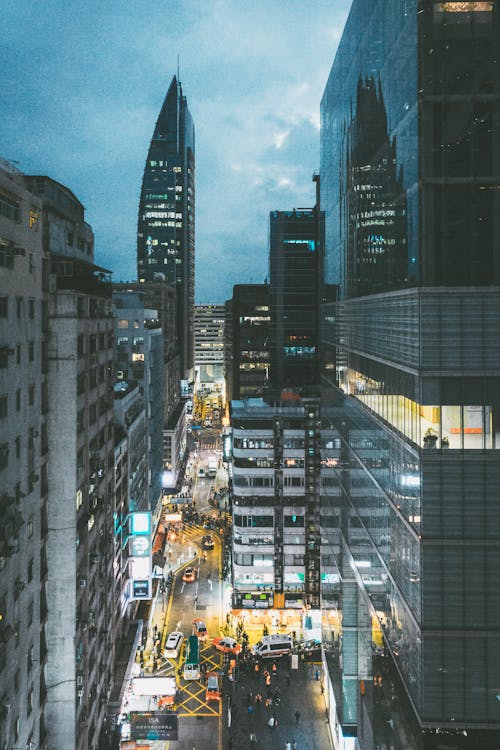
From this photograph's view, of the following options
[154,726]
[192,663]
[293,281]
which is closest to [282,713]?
[192,663]

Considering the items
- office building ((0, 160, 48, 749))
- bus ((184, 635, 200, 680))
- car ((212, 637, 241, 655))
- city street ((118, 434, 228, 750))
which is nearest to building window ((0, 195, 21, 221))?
office building ((0, 160, 48, 749))

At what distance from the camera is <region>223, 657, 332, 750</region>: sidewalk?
41094 millimetres

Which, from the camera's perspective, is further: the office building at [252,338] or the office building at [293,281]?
the office building at [252,338]

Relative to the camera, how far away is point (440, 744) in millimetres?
21250

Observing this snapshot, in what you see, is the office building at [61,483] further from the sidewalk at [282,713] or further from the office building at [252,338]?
the office building at [252,338]

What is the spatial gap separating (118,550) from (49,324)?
2437cm

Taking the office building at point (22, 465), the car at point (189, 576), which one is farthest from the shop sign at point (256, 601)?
the office building at point (22, 465)

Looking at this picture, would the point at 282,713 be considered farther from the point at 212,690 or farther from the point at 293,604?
the point at 293,604

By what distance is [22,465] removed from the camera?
28.1 m

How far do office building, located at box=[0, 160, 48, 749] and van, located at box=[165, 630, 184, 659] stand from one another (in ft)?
71.0

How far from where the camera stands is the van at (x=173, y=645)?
52.1 meters

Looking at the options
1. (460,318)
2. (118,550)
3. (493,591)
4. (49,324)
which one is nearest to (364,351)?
(460,318)

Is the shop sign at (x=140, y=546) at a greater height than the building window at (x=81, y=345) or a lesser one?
lesser

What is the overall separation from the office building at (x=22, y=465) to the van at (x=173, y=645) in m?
21.7
